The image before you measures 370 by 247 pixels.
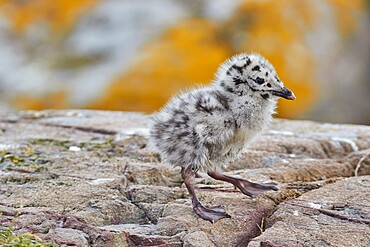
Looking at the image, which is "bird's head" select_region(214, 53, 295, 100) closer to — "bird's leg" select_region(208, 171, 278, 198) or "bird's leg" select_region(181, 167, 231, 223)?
"bird's leg" select_region(208, 171, 278, 198)

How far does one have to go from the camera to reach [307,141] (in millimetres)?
6422

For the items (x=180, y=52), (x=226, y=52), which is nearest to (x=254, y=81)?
(x=180, y=52)

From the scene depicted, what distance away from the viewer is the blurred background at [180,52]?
1009 centimetres

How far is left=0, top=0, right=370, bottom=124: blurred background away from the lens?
10094 millimetres

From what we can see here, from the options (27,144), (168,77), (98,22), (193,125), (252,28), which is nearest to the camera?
(193,125)

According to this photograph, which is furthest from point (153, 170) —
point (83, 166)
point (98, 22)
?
point (98, 22)

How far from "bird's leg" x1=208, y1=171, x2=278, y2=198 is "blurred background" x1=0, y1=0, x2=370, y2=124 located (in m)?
4.48

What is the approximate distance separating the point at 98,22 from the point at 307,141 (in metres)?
5.95

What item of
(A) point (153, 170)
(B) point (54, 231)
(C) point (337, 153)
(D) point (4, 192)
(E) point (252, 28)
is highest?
(E) point (252, 28)

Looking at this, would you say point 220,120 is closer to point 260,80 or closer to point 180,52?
point 260,80

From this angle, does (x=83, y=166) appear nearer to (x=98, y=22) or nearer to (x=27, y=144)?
(x=27, y=144)

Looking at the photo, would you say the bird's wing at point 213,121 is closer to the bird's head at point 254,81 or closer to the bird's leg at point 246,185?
the bird's head at point 254,81

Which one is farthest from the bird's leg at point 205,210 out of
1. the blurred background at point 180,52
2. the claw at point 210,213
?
the blurred background at point 180,52

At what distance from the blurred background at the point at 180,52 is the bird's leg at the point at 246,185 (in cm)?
448
